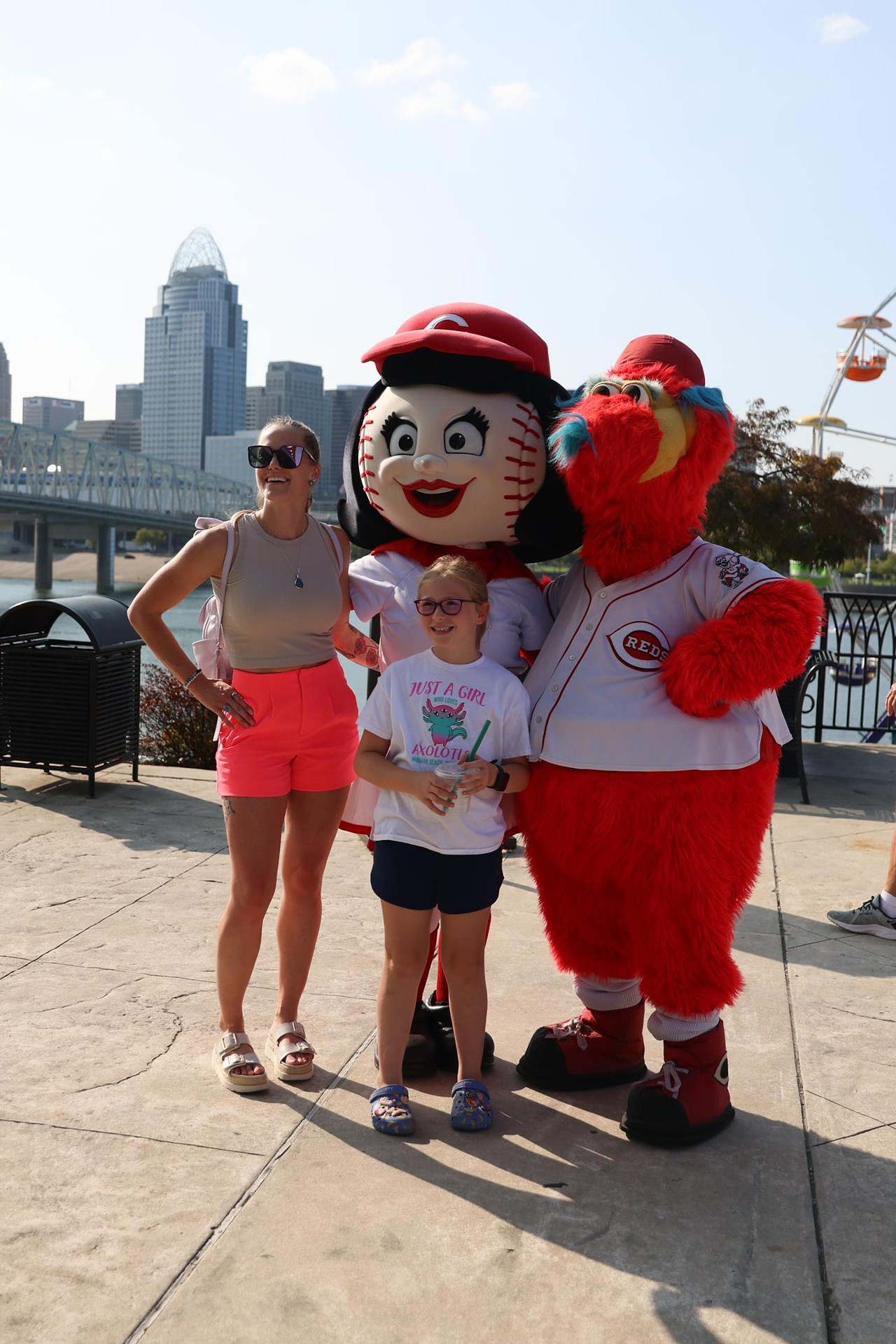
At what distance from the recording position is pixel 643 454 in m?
2.71

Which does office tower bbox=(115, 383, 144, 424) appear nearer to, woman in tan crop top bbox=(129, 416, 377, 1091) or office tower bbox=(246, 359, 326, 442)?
office tower bbox=(246, 359, 326, 442)

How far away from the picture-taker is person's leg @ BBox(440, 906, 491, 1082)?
2.78 m

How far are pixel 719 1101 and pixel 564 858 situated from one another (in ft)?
2.34

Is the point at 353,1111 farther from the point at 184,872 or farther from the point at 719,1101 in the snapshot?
the point at 184,872

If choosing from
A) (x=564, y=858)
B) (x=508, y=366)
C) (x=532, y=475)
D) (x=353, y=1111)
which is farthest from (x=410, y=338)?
(x=353, y=1111)

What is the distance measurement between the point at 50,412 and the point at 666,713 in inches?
5809

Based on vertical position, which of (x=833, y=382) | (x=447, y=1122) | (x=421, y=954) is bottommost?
(x=447, y=1122)

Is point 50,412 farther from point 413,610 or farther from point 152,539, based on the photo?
point 413,610

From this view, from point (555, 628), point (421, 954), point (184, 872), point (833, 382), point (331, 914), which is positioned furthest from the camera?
point (833, 382)

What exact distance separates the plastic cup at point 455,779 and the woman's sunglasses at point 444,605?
36 centimetres

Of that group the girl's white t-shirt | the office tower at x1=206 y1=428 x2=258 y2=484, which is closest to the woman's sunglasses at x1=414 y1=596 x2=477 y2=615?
the girl's white t-shirt

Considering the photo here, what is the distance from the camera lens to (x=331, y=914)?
4465 mm

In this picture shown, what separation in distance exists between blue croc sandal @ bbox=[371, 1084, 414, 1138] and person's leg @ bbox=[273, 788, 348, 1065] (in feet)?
1.09

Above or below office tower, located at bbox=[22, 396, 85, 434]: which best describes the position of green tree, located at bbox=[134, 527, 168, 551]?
below
